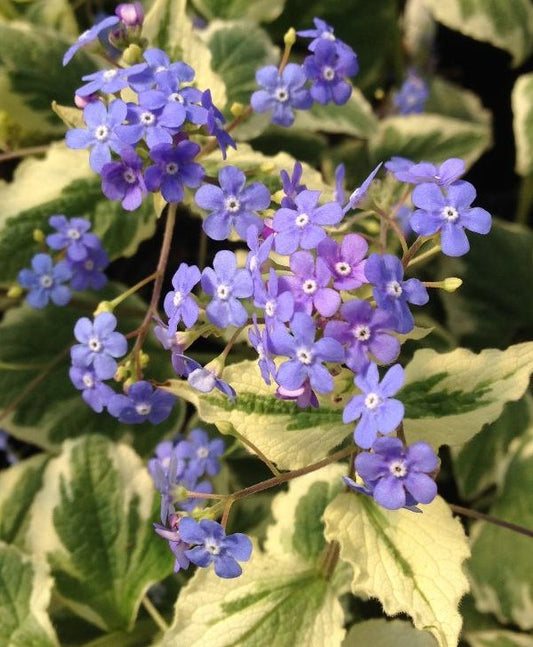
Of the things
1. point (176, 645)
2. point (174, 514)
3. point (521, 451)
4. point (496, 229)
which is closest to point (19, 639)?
point (176, 645)

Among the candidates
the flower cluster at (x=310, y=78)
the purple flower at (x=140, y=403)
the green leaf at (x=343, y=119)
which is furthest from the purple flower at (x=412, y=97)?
the purple flower at (x=140, y=403)

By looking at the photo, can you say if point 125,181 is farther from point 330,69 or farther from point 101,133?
point 330,69

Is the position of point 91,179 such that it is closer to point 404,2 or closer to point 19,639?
point 19,639

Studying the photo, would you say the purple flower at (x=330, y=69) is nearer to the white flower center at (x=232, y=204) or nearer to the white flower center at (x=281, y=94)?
the white flower center at (x=281, y=94)

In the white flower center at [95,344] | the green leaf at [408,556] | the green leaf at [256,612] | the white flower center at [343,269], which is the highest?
the white flower center at [343,269]

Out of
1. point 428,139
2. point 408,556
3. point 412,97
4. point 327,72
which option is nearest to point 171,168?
point 327,72
